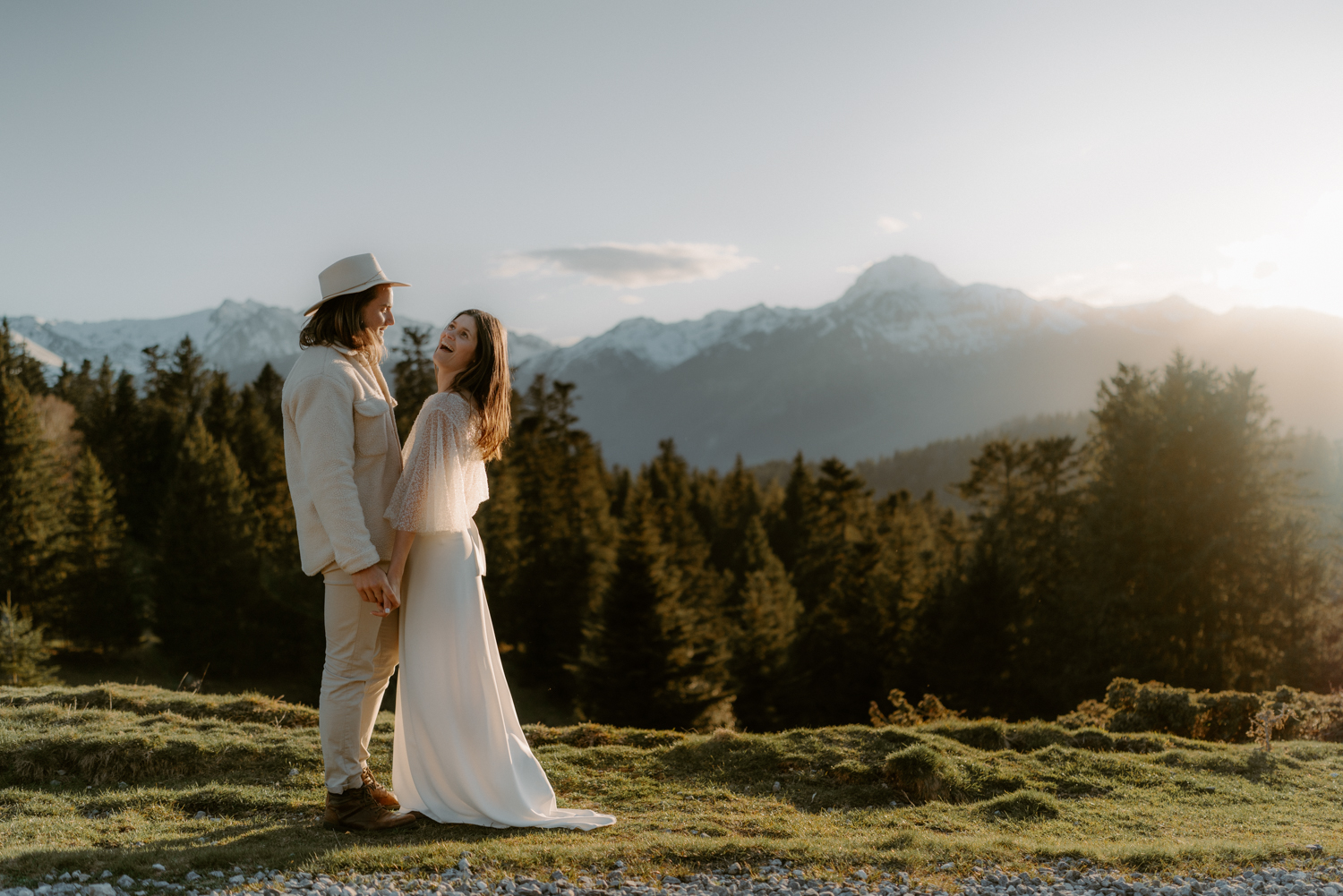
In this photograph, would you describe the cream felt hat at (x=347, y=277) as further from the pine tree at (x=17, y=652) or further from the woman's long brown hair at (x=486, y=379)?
the pine tree at (x=17, y=652)

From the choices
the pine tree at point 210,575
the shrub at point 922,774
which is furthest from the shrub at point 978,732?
the pine tree at point 210,575

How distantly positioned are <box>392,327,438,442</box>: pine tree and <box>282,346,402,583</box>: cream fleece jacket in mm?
30880

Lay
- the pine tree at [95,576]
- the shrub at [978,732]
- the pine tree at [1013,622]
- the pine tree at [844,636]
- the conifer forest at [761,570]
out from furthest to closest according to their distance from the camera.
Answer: the pine tree at [95,576]
the pine tree at [844,636]
the pine tree at [1013,622]
the conifer forest at [761,570]
the shrub at [978,732]

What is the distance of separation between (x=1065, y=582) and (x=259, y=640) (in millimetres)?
35692

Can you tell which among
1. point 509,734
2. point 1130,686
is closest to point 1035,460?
point 1130,686

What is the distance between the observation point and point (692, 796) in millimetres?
6734

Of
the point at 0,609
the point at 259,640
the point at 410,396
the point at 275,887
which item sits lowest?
the point at 259,640

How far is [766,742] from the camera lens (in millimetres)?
7988

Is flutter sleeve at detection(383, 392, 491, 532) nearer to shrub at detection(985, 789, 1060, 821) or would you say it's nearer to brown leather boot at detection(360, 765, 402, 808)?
brown leather boot at detection(360, 765, 402, 808)

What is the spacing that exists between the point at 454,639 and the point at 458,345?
191 cm

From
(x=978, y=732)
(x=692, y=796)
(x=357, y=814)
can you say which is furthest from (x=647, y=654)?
(x=357, y=814)

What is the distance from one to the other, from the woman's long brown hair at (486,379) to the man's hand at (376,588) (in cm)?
107

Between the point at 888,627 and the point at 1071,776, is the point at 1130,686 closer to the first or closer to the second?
the point at 1071,776

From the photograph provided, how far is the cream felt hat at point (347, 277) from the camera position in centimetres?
500
